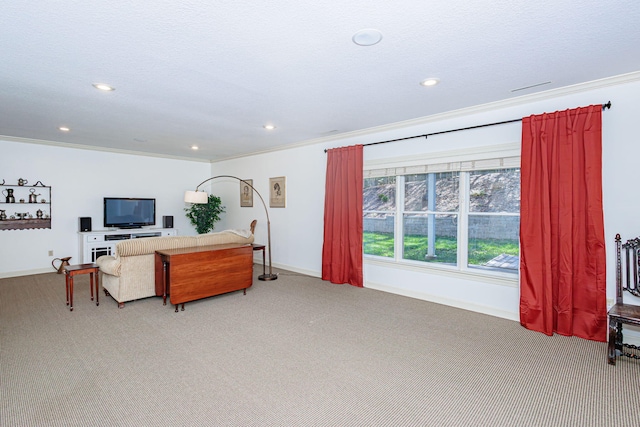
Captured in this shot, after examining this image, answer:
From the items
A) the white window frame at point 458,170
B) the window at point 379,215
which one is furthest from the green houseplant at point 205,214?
the white window frame at point 458,170

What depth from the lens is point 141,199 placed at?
22.4ft

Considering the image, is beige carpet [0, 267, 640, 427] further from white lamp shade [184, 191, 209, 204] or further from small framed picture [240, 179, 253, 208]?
small framed picture [240, 179, 253, 208]

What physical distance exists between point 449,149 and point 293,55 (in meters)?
2.44

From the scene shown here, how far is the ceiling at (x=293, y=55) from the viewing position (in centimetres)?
191

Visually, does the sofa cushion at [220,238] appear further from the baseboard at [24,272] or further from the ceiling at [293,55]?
the baseboard at [24,272]

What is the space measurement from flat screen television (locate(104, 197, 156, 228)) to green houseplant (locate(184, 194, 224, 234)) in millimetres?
803

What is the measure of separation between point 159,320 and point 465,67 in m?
3.97

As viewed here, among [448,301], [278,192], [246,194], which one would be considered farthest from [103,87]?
[448,301]

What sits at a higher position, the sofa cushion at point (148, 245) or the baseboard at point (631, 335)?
the sofa cushion at point (148, 245)

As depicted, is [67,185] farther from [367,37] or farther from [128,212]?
[367,37]

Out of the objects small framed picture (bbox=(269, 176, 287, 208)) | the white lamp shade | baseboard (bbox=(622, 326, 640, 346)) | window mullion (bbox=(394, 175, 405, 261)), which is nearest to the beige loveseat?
the white lamp shade

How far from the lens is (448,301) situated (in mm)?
4074

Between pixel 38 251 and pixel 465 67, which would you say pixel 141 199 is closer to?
pixel 38 251

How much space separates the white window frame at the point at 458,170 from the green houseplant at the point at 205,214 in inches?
160
